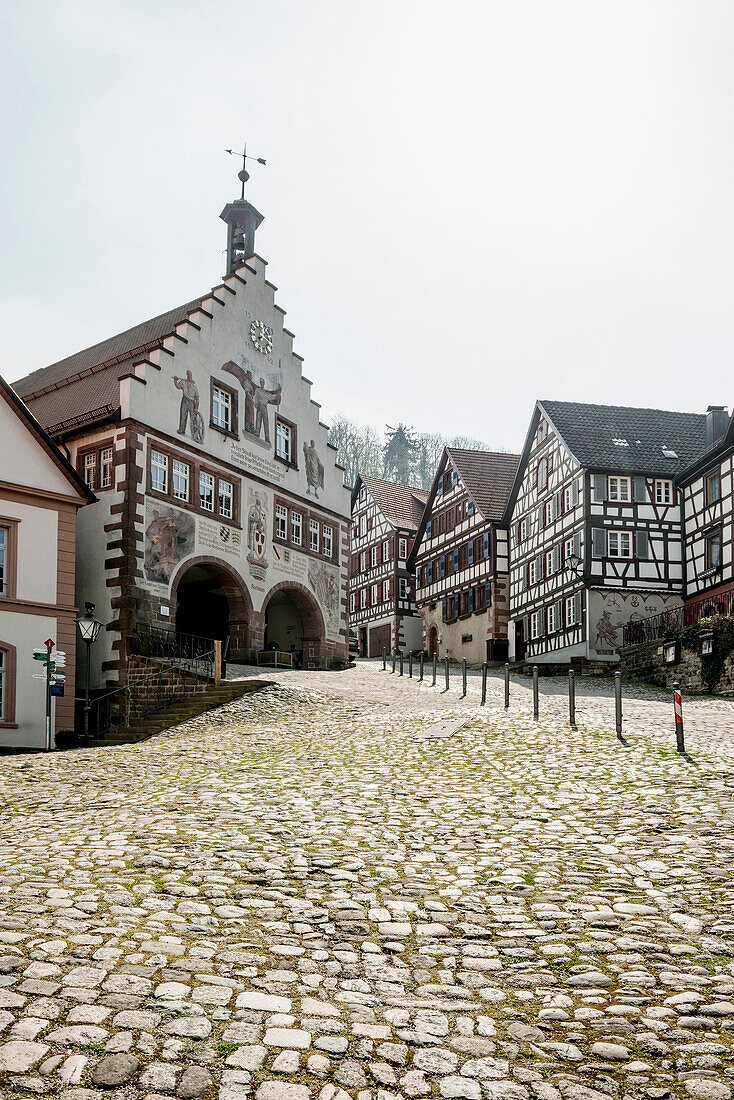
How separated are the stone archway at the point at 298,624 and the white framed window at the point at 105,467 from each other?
9.16 m

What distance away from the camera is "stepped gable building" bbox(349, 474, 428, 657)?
6194 centimetres

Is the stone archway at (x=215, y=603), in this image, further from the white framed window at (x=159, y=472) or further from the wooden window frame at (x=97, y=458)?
the wooden window frame at (x=97, y=458)

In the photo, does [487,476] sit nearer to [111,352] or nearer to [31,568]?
[111,352]

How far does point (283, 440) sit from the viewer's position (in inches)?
1555

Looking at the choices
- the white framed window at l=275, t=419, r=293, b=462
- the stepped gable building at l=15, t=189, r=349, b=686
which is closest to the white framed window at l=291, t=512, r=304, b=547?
the stepped gable building at l=15, t=189, r=349, b=686

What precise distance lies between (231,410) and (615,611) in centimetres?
1601

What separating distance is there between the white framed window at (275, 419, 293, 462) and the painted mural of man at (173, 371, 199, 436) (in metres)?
5.20

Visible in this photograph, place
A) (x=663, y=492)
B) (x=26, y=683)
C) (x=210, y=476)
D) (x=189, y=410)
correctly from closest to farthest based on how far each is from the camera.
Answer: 1. (x=26, y=683)
2. (x=189, y=410)
3. (x=210, y=476)
4. (x=663, y=492)

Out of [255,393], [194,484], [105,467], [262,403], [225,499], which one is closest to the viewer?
[105,467]

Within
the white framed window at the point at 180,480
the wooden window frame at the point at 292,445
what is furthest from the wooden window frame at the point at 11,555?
the wooden window frame at the point at 292,445

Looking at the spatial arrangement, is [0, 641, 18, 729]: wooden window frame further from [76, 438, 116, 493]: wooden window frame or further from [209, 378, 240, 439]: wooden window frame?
[209, 378, 240, 439]: wooden window frame

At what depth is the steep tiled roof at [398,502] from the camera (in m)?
A: 64.7

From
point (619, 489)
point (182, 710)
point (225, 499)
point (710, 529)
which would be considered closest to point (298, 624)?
point (225, 499)

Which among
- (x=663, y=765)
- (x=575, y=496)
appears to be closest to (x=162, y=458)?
(x=575, y=496)
